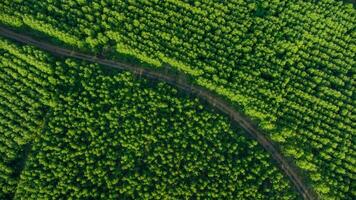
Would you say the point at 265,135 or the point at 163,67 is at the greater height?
the point at 163,67

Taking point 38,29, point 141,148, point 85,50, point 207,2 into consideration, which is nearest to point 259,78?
point 207,2

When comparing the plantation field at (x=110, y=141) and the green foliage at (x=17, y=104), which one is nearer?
the plantation field at (x=110, y=141)

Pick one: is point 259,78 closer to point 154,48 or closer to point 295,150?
point 295,150

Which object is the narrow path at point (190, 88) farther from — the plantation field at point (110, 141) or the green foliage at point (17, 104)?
the green foliage at point (17, 104)

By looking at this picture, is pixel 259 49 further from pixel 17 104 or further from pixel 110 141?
pixel 17 104

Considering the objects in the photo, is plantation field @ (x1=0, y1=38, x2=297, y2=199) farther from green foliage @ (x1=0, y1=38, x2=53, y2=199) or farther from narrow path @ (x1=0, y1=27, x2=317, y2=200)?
narrow path @ (x1=0, y1=27, x2=317, y2=200)

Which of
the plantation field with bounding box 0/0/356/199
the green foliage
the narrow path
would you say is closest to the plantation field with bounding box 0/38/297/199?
the green foliage

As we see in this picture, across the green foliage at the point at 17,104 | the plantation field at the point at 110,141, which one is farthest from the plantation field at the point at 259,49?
the green foliage at the point at 17,104
